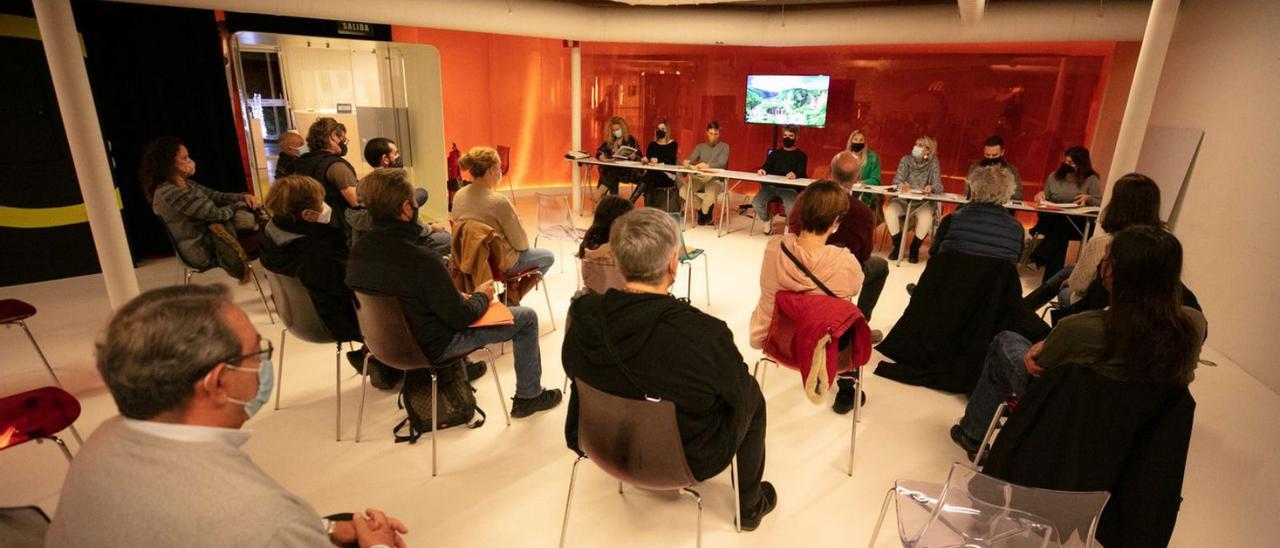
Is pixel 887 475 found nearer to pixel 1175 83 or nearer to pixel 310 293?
pixel 310 293

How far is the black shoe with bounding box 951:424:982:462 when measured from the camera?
9.80 feet

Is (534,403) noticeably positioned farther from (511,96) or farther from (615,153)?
(511,96)

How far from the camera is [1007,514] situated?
1.76m

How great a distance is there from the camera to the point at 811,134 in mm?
9531

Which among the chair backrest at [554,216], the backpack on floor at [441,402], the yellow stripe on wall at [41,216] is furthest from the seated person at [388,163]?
the yellow stripe on wall at [41,216]

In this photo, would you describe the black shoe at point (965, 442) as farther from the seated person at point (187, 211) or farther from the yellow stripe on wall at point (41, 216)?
the yellow stripe on wall at point (41, 216)

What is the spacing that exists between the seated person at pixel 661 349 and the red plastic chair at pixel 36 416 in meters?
1.78

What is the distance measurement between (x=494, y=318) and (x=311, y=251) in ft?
3.04

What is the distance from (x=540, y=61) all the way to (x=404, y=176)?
7.28 m

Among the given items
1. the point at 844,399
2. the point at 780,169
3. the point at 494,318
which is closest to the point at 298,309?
the point at 494,318

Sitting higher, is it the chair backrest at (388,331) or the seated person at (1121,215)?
the seated person at (1121,215)

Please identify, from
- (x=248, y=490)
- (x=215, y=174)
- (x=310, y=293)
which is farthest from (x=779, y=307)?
(x=215, y=174)

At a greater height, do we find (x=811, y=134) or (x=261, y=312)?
(x=811, y=134)

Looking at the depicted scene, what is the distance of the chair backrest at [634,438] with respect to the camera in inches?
69.8
